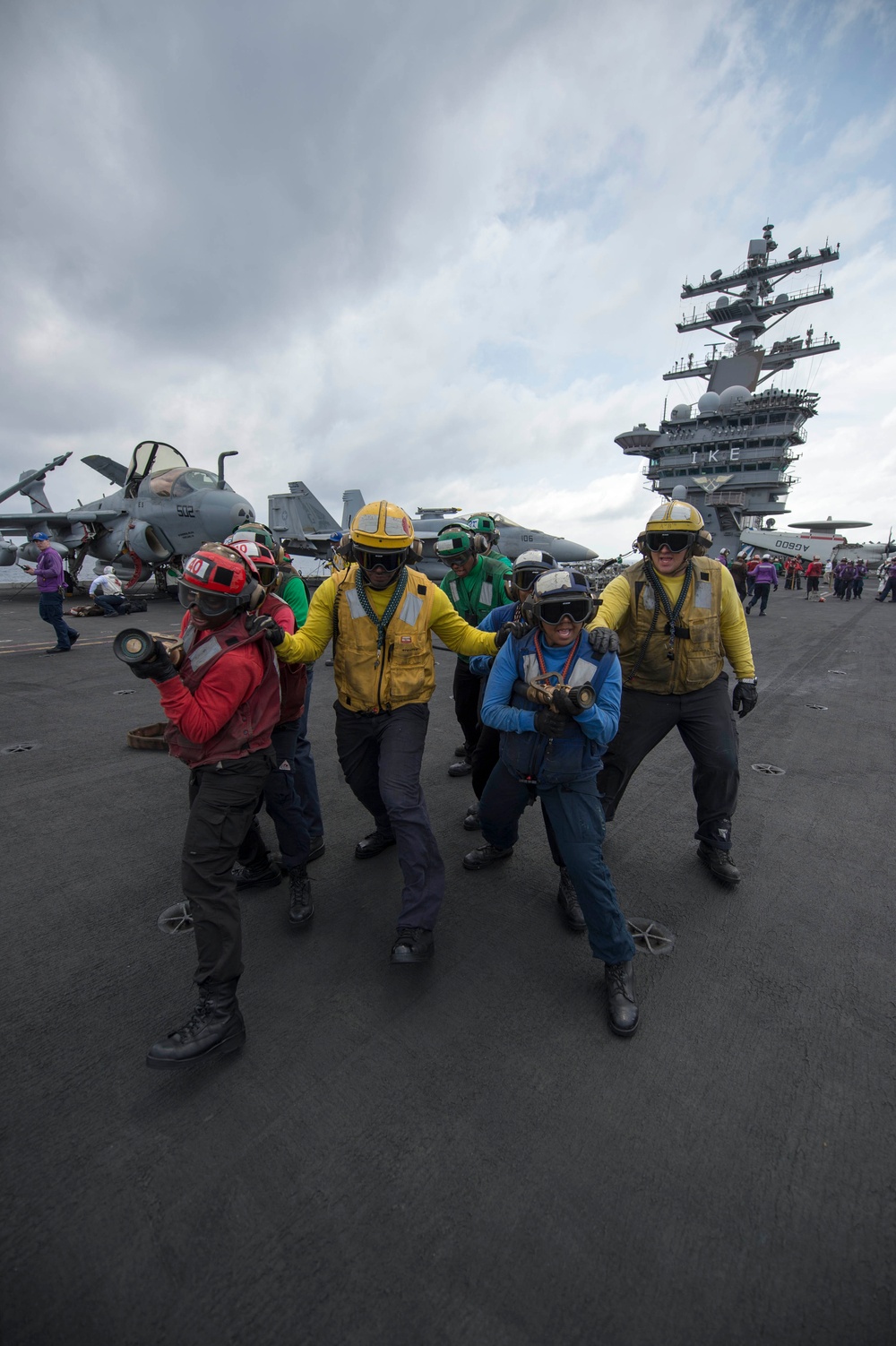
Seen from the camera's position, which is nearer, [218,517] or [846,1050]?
[846,1050]

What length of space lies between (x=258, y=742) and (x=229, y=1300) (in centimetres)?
178

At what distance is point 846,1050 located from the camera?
7.39ft

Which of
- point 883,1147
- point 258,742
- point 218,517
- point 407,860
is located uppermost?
point 218,517

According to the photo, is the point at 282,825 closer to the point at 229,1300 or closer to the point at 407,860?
the point at 407,860

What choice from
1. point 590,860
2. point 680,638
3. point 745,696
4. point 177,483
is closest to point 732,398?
point 177,483

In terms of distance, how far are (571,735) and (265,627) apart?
4.89ft

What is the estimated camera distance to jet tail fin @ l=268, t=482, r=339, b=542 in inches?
1229

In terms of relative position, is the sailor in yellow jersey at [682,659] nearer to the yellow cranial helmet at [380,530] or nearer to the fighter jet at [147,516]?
the yellow cranial helmet at [380,530]

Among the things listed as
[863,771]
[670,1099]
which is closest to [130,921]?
[670,1099]

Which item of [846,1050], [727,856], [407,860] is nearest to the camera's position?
[846,1050]

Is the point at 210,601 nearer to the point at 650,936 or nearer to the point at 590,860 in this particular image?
the point at 590,860

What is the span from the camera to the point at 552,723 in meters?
2.49

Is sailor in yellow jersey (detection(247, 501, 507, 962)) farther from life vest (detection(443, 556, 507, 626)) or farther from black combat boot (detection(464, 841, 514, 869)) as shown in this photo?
life vest (detection(443, 556, 507, 626))

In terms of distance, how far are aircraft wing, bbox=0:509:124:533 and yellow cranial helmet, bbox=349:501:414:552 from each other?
18.8 metres
